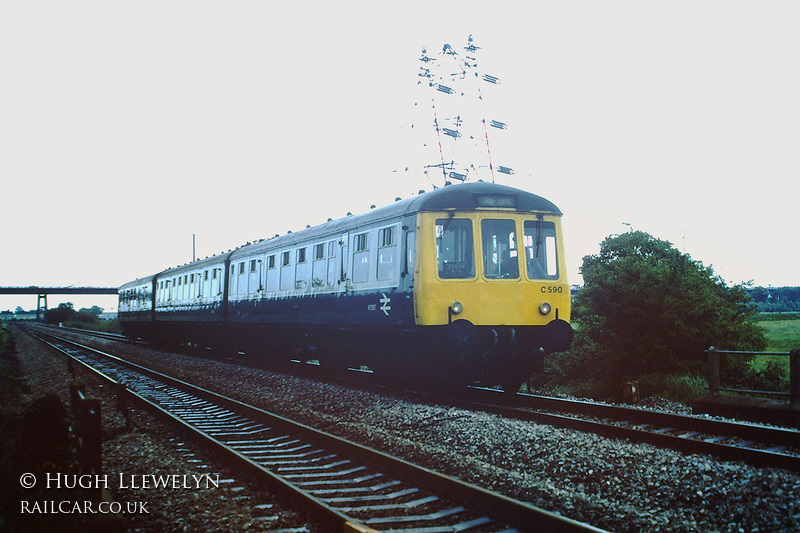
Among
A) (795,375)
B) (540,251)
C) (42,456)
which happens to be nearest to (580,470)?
→ (795,375)

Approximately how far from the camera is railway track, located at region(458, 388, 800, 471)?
6.27m

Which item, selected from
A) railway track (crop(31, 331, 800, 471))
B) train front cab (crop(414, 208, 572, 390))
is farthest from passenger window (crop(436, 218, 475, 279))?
railway track (crop(31, 331, 800, 471))

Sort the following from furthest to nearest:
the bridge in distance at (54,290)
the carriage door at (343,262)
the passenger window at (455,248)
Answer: the bridge in distance at (54,290) → the carriage door at (343,262) → the passenger window at (455,248)

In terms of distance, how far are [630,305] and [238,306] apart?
35.0 ft

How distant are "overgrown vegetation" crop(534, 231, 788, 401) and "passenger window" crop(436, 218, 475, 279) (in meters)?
4.84

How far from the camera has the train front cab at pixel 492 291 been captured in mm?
10422

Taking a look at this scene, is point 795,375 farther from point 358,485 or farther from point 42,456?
point 42,456

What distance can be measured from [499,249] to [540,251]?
2.31 feet

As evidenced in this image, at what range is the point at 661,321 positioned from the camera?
15.6 m

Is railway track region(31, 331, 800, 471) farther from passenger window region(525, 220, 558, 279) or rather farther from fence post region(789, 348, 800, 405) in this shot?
passenger window region(525, 220, 558, 279)

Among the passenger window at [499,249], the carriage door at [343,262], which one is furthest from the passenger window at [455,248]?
the carriage door at [343,262]

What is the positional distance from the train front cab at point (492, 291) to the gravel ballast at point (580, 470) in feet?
4.23

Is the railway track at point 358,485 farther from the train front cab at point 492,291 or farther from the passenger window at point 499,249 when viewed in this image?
the passenger window at point 499,249

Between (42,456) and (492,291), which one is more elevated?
(492,291)
